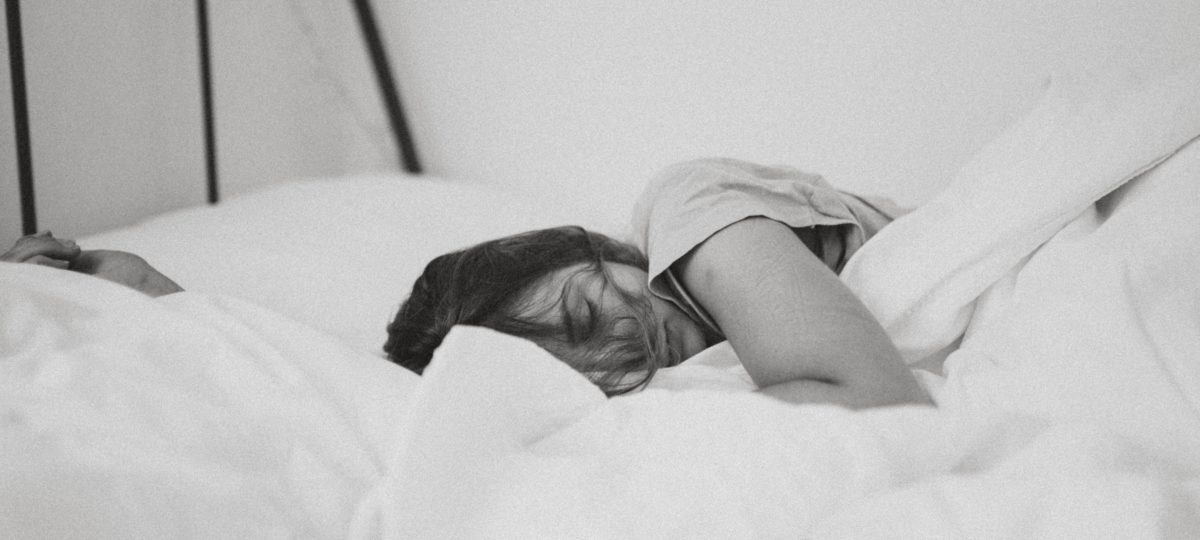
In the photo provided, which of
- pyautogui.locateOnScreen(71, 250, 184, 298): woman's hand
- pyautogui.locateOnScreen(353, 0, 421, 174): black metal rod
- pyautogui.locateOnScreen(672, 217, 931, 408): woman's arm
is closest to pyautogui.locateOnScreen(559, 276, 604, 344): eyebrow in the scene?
pyautogui.locateOnScreen(672, 217, 931, 408): woman's arm

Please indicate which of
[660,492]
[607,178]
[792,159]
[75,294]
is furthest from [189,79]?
[660,492]

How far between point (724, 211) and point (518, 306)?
203 mm

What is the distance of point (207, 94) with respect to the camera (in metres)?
1.48

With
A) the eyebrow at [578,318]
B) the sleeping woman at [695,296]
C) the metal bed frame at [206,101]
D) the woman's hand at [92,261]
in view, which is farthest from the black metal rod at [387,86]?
the eyebrow at [578,318]

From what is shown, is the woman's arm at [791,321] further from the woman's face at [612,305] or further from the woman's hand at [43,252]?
the woman's hand at [43,252]

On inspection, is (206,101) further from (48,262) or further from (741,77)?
(741,77)

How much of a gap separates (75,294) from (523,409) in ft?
1.40

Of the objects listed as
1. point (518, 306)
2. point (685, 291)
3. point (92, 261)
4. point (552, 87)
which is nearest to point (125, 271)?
point (92, 261)

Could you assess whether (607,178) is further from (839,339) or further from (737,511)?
(737,511)

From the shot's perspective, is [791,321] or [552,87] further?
[552,87]

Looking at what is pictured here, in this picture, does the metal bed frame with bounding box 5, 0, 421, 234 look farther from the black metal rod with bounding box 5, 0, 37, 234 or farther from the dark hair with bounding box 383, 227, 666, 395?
the dark hair with bounding box 383, 227, 666, 395

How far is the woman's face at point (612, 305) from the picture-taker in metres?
0.74

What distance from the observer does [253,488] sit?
1.59ft

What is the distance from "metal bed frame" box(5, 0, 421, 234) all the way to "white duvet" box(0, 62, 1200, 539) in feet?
1.77
